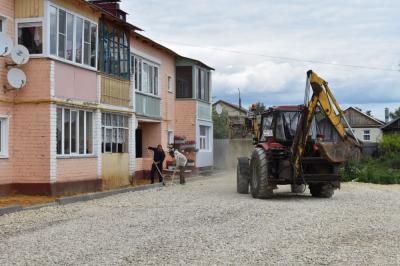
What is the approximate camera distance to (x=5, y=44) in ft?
55.9

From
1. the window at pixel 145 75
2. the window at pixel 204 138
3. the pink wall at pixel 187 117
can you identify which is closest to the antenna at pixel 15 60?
the window at pixel 145 75

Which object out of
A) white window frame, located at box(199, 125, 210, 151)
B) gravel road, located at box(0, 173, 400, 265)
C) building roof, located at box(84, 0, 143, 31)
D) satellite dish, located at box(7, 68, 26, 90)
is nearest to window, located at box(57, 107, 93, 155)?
satellite dish, located at box(7, 68, 26, 90)

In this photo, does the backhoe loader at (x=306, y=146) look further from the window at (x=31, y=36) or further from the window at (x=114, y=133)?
the window at (x=31, y=36)

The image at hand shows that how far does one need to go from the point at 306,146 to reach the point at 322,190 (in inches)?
65.8

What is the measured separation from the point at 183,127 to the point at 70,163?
1476cm

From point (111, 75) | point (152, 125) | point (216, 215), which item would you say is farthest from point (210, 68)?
point (216, 215)

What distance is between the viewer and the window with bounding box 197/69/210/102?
34781mm

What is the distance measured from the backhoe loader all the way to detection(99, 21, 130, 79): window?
640 centimetres

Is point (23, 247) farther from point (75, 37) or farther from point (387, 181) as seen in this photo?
point (387, 181)

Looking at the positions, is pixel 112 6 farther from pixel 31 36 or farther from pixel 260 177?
pixel 260 177

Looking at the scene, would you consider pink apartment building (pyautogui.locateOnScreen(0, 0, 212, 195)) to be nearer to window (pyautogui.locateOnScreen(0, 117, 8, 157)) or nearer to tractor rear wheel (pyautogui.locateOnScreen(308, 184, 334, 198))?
window (pyautogui.locateOnScreen(0, 117, 8, 157))

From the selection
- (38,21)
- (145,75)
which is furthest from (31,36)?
(145,75)

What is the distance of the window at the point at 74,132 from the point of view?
19.2 metres

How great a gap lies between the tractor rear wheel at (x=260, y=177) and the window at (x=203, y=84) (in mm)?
16276
